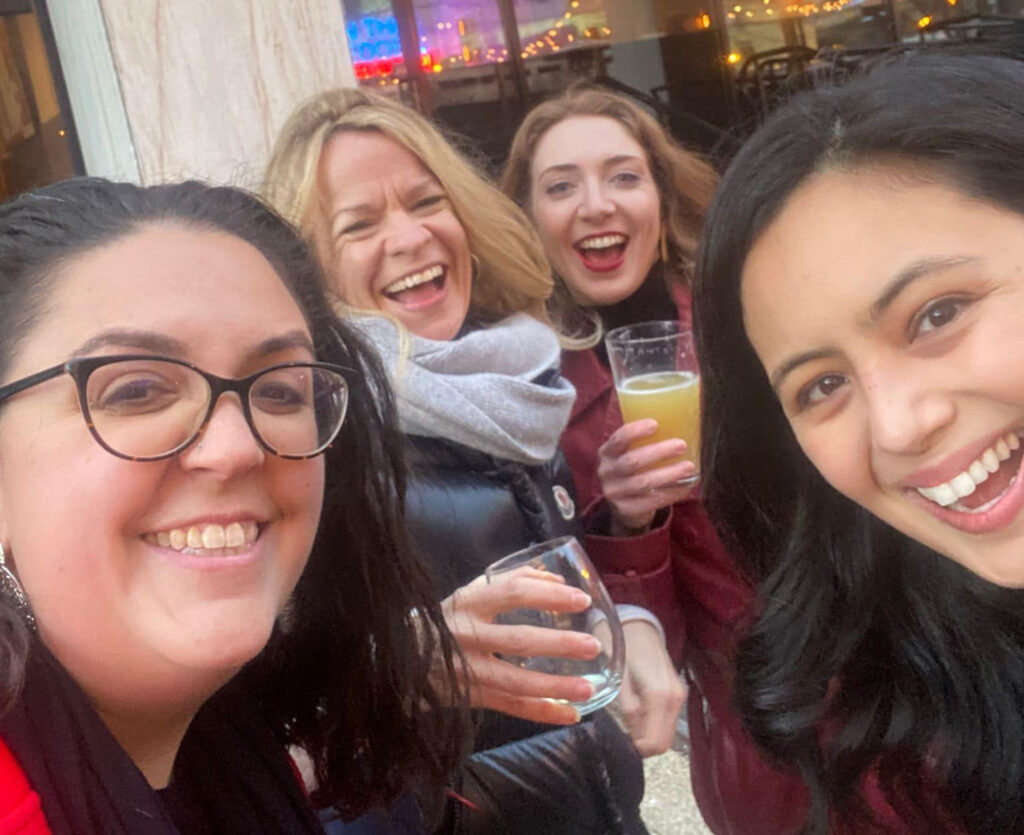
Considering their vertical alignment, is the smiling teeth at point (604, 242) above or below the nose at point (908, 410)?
above

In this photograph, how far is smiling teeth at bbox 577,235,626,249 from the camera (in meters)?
2.63

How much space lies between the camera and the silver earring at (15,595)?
40.6 inches

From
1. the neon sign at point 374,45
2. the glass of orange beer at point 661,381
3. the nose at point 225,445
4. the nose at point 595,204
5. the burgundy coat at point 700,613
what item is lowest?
the burgundy coat at point 700,613

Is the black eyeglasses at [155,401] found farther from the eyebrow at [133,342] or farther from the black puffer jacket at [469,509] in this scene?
the black puffer jacket at [469,509]

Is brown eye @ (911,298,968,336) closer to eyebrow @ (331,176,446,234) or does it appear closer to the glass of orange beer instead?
the glass of orange beer

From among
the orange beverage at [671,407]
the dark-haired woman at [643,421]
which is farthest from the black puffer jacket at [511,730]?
the orange beverage at [671,407]

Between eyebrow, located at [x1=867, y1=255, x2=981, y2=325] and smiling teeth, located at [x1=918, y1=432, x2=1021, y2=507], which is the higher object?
eyebrow, located at [x1=867, y1=255, x2=981, y2=325]

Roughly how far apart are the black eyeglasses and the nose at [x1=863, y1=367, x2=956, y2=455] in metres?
0.73

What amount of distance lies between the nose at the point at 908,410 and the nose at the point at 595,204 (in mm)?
1460

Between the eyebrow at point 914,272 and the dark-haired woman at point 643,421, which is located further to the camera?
the dark-haired woman at point 643,421

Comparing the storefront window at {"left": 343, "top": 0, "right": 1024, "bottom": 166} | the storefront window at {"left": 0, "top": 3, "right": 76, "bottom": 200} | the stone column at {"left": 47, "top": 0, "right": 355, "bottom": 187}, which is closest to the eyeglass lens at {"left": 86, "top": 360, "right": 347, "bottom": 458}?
the stone column at {"left": 47, "top": 0, "right": 355, "bottom": 187}

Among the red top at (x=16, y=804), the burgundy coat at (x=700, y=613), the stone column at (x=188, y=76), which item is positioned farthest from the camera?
the stone column at (x=188, y=76)

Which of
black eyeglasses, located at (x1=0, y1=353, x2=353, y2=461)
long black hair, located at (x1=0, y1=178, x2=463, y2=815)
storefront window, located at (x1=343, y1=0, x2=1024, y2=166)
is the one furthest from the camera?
storefront window, located at (x1=343, y1=0, x2=1024, y2=166)

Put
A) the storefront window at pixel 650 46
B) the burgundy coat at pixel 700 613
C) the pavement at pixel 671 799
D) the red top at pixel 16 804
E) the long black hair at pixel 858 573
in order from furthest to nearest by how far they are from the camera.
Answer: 1. the storefront window at pixel 650 46
2. the pavement at pixel 671 799
3. the burgundy coat at pixel 700 613
4. the long black hair at pixel 858 573
5. the red top at pixel 16 804
